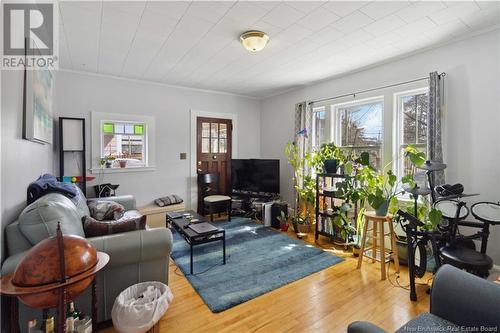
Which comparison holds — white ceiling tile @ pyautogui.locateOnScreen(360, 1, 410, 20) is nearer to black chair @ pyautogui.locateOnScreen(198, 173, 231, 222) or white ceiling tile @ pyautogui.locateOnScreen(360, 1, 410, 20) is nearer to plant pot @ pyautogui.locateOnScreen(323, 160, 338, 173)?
plant pot @ pyautogui.locateOnScreen(323, 160, 338, 173)

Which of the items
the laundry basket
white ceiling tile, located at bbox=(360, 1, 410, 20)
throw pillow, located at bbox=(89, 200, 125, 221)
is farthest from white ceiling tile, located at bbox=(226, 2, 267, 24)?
throw pillow, located at bbox=(89, 200, 125, 221)

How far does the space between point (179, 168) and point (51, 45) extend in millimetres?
2565

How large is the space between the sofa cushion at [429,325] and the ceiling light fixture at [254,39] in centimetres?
252

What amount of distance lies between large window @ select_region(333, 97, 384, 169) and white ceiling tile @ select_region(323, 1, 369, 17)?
5.55ft

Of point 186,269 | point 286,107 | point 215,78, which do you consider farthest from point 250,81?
point 186,269

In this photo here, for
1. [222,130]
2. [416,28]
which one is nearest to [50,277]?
[416,28]

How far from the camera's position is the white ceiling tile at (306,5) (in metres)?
1.99

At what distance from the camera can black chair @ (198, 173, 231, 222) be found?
14.9 ft

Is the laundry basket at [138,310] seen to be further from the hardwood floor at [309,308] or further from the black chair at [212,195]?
the black chair at [212,195]

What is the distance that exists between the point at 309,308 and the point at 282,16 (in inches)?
101

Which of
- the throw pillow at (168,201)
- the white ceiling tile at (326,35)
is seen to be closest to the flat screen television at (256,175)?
the throw pillow at (168,201)

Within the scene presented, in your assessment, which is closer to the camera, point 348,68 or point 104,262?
point 104,262

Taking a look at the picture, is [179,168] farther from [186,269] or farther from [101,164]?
[186,269]

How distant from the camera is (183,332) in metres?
1.76
